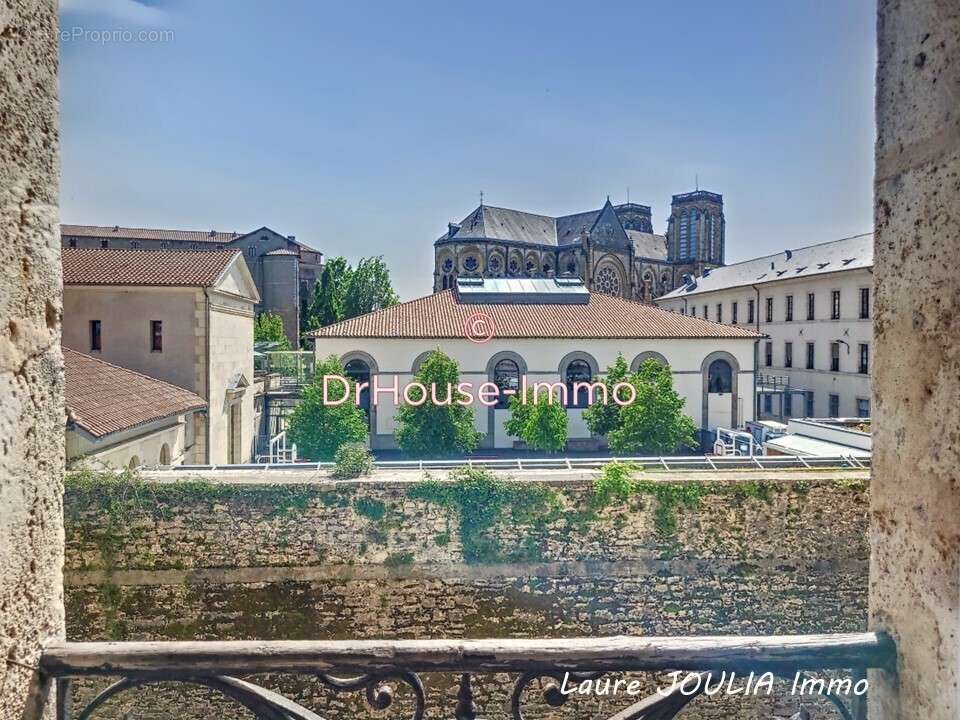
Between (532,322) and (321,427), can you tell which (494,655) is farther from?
(532,322)

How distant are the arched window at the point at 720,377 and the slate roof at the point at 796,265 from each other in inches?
294

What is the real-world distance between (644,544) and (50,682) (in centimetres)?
865

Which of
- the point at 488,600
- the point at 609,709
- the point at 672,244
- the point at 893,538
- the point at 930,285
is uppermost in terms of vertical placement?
the point at 672,244

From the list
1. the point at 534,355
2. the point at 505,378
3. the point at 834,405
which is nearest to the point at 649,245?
the point at 834,405

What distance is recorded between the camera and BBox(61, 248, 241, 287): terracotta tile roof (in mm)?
14242

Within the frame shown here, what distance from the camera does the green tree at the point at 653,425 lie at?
1623cm

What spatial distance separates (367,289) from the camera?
135 ft

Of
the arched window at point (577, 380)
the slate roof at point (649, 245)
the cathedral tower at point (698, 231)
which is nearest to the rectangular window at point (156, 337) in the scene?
the arched window at point (577, 380)

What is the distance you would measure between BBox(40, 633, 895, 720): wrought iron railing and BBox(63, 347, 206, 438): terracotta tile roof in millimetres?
9336

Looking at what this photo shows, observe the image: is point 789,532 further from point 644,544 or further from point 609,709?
point 609,709

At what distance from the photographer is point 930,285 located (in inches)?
53.6

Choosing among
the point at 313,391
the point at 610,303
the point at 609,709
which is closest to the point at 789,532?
the point at 609,709

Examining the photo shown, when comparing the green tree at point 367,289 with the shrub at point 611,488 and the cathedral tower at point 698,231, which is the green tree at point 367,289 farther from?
the shrub at point 611,488

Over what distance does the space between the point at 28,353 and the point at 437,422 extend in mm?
15741
